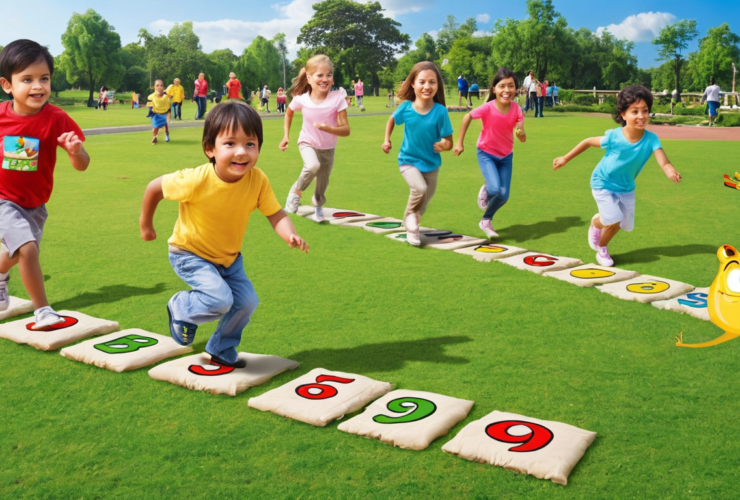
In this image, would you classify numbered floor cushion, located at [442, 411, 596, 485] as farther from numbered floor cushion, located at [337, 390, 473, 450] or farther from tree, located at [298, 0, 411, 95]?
tree, located at [298, 0, 411, 95]

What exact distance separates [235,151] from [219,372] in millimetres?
1339

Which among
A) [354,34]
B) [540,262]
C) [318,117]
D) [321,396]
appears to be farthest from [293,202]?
[354,34]

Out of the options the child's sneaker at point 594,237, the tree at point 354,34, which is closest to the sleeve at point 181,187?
the child's sneaker at point 594,237

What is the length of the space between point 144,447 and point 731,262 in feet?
9.14

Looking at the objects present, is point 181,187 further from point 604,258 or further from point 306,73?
point 306,73

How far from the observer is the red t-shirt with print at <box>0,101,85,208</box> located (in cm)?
506

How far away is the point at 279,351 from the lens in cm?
489

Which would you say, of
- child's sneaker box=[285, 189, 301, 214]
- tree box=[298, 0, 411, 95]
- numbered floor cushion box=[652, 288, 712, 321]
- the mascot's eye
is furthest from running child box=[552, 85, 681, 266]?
tree box=[298, 0, 411, 95]

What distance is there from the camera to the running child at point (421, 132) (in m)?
8.02

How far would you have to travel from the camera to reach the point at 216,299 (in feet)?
13.8

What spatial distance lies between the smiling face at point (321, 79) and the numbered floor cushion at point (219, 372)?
522 centimetres

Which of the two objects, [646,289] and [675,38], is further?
[675,38]

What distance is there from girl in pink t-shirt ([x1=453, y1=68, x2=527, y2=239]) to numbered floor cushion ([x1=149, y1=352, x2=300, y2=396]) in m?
4.52

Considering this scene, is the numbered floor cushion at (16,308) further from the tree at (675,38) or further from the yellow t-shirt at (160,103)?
the tree at (675,38)
